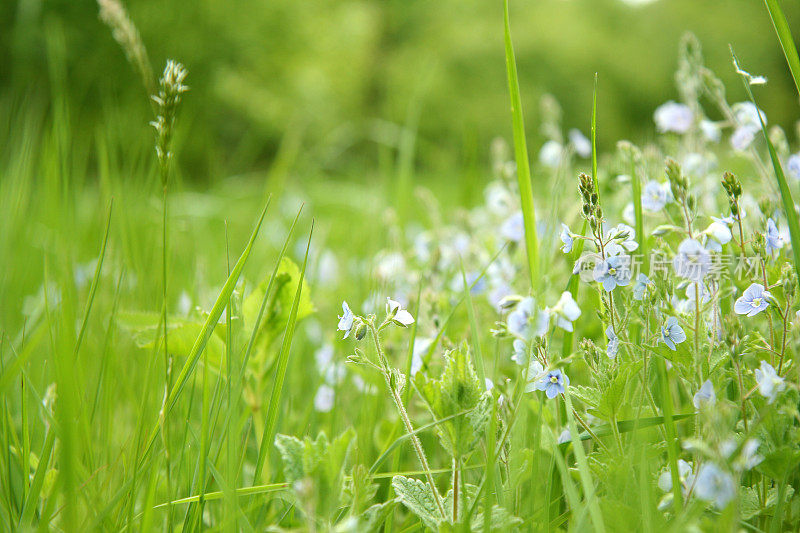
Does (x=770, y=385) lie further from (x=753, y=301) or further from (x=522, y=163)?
(x=522, y=163)

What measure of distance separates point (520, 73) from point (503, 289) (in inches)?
475

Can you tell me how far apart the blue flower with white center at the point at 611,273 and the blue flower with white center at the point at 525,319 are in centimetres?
13

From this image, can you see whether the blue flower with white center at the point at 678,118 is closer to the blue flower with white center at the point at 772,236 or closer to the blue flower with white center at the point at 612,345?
the blue flower with white center at the point at 772,236

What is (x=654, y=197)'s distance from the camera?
1.08m

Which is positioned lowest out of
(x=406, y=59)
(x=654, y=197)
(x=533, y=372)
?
(x=533, y=372)

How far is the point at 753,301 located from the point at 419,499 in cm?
51

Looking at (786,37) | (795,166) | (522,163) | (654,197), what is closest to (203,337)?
(522,163)

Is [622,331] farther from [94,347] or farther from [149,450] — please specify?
[94,347]

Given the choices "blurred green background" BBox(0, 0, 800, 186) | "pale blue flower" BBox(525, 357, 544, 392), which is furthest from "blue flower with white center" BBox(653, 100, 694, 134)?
"blurred green background" BBox(0, 0, 800, 186)

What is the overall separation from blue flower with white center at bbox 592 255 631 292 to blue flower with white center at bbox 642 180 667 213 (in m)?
0.31

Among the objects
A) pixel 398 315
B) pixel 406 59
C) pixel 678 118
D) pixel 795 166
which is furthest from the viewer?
pixel 406 59

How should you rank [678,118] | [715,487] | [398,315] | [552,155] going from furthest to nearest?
1. [552,155]
2. [678,118]
3. [398,315]
4. [715,487]

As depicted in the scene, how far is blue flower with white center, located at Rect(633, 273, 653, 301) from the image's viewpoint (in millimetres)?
838

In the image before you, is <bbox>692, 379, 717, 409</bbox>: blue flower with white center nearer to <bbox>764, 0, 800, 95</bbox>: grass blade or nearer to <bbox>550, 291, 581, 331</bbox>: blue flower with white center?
<bbox>550, 291, 581, 331</bbox>: blue flower with white center
